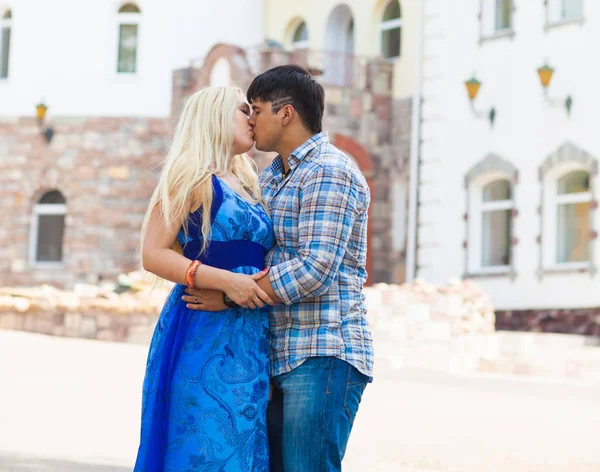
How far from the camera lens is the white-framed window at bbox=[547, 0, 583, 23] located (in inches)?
819

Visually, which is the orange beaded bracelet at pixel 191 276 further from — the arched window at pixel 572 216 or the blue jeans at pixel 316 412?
the arched window at pixel 572 216

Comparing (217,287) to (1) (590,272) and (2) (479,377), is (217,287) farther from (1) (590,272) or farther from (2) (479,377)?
(1) (590,272)

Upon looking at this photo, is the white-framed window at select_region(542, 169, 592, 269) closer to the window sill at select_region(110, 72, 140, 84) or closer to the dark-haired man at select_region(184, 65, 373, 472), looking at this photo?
the window sill at select_region(110, 72, 140, 84)

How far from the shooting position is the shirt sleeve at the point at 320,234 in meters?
4.70

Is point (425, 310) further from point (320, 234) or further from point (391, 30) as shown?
point (320, 234)

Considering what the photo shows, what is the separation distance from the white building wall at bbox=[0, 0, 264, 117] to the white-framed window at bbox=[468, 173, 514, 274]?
6.65 m

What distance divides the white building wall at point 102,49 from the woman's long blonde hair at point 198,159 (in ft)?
68.4

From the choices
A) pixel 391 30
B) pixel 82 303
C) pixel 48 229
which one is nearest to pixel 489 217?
pixel 391 30

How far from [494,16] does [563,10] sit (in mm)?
1454

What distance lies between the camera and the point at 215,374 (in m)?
4.88

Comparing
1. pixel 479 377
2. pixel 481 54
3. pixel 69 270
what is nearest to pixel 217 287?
pixel 479 377

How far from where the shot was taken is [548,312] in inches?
800

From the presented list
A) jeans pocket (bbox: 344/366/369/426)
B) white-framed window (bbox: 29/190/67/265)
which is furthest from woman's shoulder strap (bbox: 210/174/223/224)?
white-framed window (bbox: 29/190/67/265)

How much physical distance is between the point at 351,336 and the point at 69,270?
21303 millimetres
